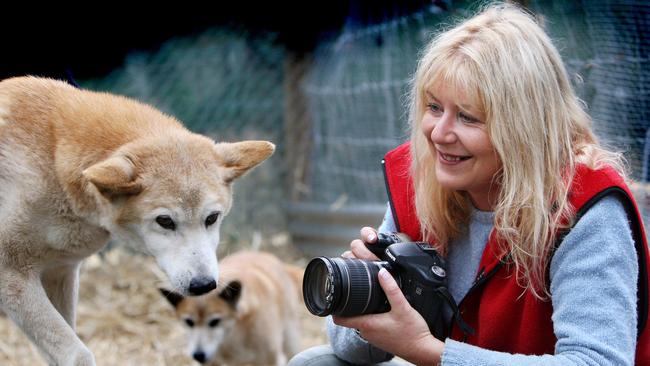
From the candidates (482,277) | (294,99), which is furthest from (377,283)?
(294,99)

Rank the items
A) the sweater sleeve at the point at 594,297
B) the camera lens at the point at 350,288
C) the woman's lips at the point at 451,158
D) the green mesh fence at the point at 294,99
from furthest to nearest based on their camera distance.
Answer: the green mesh fence at the point at 294,99, the woman's lips at the point at 451,158, the camera lens at the point at 350,288, the sweater sleeve at the point at 594,297

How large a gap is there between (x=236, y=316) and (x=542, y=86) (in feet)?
8.91

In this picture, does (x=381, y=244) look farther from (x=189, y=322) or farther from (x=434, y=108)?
(x=189, y=322)

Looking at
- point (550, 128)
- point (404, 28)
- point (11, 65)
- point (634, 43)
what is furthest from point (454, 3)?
point (550, 128)

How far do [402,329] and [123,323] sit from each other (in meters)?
3.04

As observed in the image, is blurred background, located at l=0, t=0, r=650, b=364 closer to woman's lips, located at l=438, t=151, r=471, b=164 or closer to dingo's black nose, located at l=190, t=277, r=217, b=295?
dingo's black nose, located at l=190, t=277, r=217, b=295

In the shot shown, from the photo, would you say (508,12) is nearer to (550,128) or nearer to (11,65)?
(550,128)

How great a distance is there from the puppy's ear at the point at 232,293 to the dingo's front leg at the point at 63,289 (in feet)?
4.12

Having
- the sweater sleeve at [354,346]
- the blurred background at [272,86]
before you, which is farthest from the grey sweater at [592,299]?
the blurred background at [272,86]

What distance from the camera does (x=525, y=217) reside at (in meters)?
1.85

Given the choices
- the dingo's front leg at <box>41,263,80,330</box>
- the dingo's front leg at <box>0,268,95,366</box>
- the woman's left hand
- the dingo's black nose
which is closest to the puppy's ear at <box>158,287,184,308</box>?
the dingo's front leg at <box>41,263,80,330</box>

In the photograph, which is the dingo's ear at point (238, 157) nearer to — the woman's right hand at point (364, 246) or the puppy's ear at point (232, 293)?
the woman's right hand at point (364, 246)

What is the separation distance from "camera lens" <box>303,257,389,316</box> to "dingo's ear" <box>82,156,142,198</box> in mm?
766

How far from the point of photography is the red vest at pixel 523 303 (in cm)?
181
